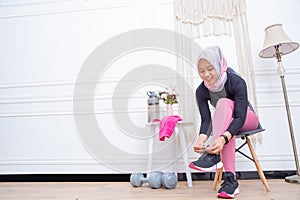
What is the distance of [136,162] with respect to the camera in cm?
199

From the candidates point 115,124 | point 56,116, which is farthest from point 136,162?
point 56,116

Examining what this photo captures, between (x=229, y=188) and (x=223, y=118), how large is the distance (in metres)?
0.34

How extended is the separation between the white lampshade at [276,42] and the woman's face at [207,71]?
0.59 meters

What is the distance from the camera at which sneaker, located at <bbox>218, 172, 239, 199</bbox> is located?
128 centimetres

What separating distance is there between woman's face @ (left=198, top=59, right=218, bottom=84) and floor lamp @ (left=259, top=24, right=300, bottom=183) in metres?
0.59

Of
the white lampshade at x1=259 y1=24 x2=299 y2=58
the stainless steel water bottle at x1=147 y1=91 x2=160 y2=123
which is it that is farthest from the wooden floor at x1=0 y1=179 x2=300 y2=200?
the white lampshade at x1=259 y1=24 x2=299 y2=58

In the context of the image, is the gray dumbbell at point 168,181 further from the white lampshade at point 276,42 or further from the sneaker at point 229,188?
the white lampshade at point 276,42

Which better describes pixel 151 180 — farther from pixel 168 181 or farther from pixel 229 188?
pixel 229 188

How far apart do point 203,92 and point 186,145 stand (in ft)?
1.60

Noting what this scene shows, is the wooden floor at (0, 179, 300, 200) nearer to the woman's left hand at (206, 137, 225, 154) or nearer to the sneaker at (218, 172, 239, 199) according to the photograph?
the sneaker at (218, 172, 239, 199)

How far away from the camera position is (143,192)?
5.03ft

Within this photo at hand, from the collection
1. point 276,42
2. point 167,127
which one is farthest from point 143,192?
point 276,42

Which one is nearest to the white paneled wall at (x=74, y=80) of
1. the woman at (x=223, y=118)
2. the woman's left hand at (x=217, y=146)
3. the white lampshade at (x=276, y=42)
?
the white lampshade at (x=276, y=42)

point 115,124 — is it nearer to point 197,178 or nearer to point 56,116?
point 56,116
